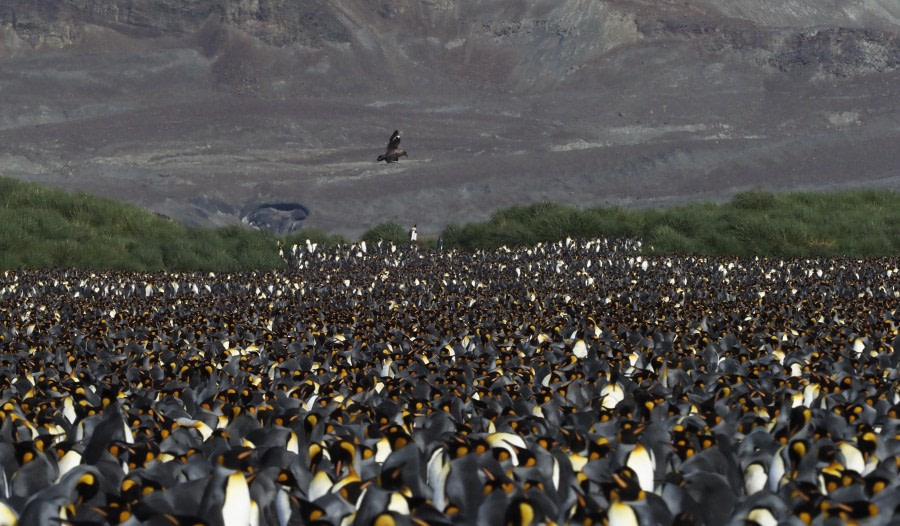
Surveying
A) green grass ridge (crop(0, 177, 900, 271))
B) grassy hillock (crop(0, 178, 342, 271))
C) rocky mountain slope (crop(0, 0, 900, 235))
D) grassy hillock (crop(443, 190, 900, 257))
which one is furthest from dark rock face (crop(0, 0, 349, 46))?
grassy hillock (crop(443, 190, 900, 257))

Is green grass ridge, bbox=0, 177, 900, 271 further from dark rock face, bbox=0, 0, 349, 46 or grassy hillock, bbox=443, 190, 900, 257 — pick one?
dark rock face, bbox=0, 0, 349, 46

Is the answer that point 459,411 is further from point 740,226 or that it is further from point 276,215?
point 276,215

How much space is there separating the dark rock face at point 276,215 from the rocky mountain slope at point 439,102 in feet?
1.67

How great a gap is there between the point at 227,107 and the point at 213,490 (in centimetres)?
8739

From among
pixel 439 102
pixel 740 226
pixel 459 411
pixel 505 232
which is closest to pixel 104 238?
pixel 505 232

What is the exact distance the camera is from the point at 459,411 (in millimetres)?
7922

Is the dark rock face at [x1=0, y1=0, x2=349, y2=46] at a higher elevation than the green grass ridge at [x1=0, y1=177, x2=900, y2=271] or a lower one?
lower

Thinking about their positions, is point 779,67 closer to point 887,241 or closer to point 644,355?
point 887,241

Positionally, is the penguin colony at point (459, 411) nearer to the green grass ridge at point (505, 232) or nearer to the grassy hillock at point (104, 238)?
the grassy hillock at point (104, 238)

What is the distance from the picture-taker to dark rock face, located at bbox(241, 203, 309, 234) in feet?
174

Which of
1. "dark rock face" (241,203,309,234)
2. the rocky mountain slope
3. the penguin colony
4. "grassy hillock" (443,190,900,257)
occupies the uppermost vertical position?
the penguin colony

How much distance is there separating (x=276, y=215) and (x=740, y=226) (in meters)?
32.3

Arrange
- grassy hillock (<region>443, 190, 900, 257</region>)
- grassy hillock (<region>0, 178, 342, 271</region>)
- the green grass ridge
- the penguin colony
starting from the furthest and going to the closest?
grassy hillock (<region>443, 190, 900, 257</region>) < the green grass ridge < grassy hillock (<region>0, 178, 342, 271</region>) < the penguin colony

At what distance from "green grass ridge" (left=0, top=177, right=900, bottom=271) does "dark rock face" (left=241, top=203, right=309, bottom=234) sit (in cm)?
2315
